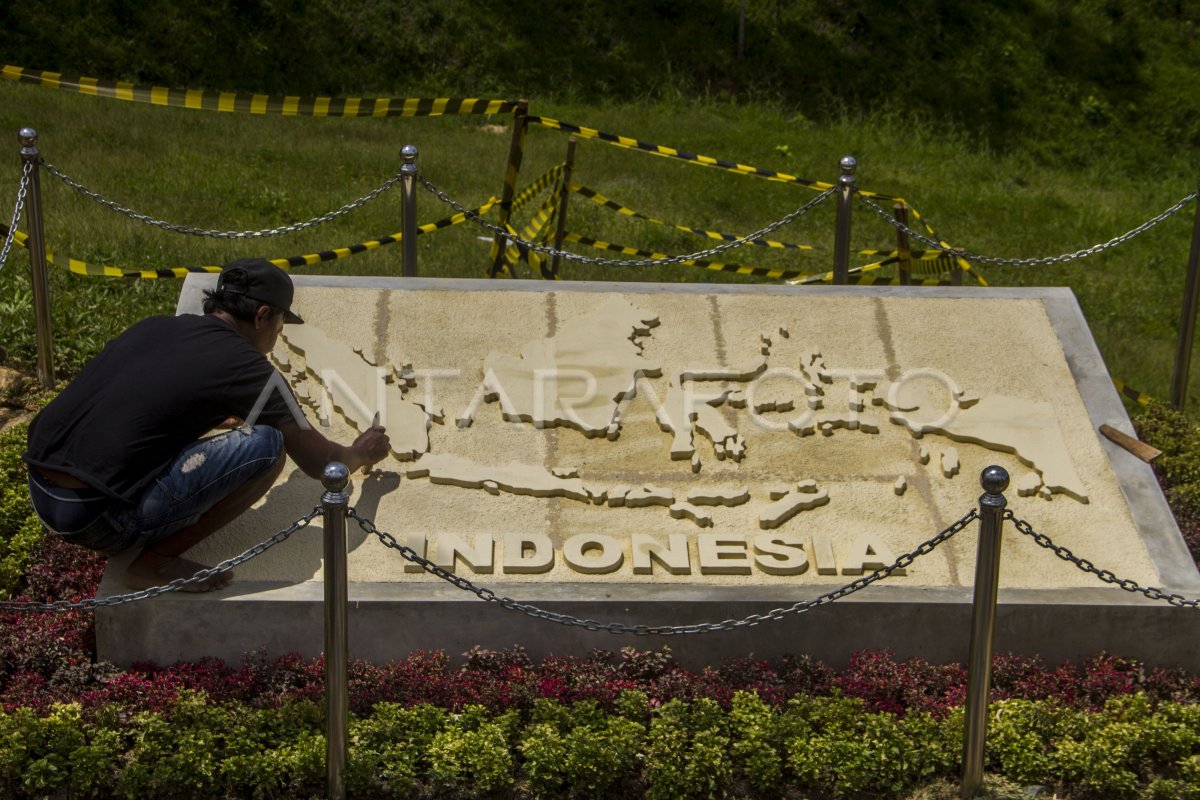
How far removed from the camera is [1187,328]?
903 cm

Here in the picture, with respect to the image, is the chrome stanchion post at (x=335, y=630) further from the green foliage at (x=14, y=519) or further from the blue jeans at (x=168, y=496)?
the green foliage at (x=14, y=519)

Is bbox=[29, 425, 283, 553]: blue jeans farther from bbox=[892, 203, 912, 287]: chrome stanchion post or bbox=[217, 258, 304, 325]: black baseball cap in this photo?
bbox=[892, 203, 912, 287]: chrome stanchion post

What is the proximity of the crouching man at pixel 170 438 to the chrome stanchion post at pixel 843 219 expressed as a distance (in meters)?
4.14

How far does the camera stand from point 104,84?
9.49 meters

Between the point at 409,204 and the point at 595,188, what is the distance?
16.7 ft

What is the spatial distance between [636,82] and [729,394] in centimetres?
1104

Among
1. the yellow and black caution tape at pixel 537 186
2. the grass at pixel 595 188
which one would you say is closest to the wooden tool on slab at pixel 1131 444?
the grass at pixel 595 188

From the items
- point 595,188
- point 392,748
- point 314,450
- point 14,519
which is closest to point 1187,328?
point 314,450

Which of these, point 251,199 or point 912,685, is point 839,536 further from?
point 251,199

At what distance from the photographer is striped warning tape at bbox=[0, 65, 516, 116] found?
9336mm

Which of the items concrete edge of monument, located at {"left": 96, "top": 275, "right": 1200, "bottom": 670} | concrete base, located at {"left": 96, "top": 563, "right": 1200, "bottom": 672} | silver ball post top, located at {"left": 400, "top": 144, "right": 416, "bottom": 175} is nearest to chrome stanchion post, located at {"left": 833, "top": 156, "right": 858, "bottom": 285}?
silver ball post top, located at {"left": 400, "top": 144, "right": 416, "bottom": 175}

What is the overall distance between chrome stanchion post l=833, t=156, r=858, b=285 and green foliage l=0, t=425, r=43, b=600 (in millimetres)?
4790

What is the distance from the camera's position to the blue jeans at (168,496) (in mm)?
5898

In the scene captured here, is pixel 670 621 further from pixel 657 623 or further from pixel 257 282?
pixel 257 282
